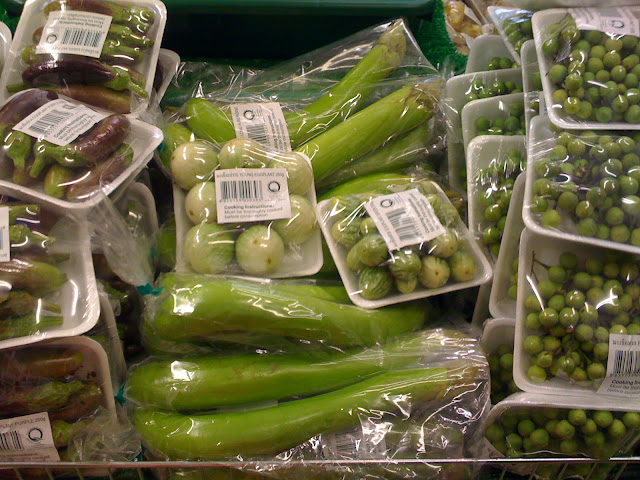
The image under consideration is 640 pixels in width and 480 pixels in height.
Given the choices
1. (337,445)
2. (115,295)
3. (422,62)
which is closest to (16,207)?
(115,295)

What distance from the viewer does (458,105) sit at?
138 centimetres

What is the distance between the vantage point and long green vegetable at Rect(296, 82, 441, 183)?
4.05 ft

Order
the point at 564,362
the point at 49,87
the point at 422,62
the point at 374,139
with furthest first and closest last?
1. the point at 422,62
2. the point at 374,139
3. the point at 49,87
4. the point at 564,362

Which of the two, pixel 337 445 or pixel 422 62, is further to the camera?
pixel 422 62

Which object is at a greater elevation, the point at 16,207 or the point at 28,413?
the point at 16,207

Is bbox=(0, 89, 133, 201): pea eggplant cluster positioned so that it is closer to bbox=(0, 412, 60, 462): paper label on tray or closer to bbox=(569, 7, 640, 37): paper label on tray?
bbox=(0, 412, 60, 462): paper label on tray

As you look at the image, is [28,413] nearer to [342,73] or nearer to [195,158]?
[195,158]

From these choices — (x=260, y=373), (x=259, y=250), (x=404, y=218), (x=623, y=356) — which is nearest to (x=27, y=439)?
(x=260, y=373)

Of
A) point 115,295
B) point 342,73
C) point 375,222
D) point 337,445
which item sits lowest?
point 337,445

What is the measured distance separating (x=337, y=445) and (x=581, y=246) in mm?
560

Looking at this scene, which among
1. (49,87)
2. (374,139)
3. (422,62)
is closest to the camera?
(49,87)

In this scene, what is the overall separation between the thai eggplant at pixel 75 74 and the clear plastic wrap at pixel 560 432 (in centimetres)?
98

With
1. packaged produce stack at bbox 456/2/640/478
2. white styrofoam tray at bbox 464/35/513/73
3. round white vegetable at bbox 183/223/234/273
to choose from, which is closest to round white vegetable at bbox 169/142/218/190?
round white vegetable at bbox 183/223/234/273

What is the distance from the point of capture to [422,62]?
149 cm
